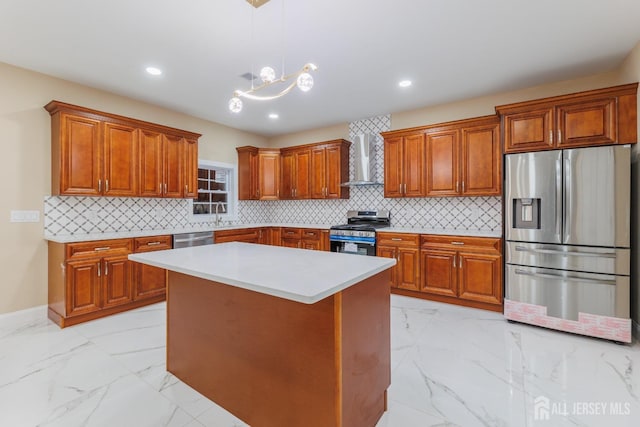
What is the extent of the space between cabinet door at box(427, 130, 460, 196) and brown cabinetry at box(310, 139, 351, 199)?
144 centimetres

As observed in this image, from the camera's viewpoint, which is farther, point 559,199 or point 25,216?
point 25,216

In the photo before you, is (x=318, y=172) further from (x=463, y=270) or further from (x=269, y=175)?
(x=463, y=270)

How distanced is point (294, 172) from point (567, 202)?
3.94m

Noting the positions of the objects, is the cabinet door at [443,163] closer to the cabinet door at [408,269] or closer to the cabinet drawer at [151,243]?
the cabinet door at [408,269]

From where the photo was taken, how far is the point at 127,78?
3355 mm

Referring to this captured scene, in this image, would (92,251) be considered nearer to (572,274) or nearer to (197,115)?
(197,115)

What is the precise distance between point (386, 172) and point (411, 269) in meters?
1.49

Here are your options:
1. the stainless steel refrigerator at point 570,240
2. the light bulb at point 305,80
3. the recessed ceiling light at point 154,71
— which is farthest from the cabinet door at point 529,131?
the recessed ceiling light at point 154,71

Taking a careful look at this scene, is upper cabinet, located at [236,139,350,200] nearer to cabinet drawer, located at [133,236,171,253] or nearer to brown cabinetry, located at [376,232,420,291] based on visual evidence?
brown cabinetry, located at [376,232,420,291]

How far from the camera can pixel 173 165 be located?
4129 mm

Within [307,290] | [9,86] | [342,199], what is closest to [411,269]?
[342,199]

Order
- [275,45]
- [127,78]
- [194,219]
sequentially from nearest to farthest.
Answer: [275,45], [127,78], [194,219]

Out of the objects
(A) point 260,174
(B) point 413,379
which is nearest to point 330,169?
(A) point 260,174

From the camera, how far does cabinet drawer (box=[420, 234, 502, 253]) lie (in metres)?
3.41
